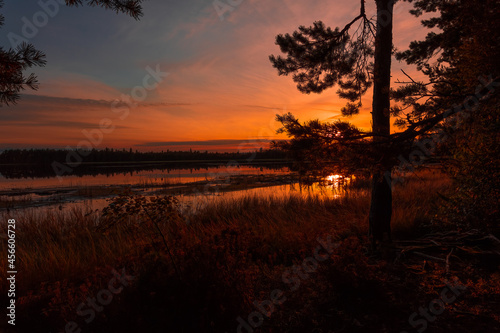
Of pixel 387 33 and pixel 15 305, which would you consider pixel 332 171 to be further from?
pixel 15 305

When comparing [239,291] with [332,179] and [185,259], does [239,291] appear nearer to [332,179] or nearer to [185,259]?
[185,259]

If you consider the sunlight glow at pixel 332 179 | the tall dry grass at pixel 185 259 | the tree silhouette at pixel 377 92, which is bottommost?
the tall dry grass at pixel 185 259

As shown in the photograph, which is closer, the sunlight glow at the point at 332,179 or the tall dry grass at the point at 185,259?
the tall dry grass at the point at 185,259

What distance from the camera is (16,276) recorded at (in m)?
4.87

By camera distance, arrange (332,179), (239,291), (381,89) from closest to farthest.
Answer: (239,291) → (332,179) → (381,89)

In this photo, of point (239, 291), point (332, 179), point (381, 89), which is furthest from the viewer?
point (381, 89)

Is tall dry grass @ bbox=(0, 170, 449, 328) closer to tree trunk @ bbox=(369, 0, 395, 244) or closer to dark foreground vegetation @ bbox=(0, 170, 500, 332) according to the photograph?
dark foreground vegetation @ bbox=(0, 170, 500, 332)

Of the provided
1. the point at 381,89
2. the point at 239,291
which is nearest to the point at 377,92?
the point at 381,89

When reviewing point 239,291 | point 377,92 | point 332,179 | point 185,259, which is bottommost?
point 239,291

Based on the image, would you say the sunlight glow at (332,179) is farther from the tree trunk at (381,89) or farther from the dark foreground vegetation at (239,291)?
the dark foreground vegetation at (239,291)

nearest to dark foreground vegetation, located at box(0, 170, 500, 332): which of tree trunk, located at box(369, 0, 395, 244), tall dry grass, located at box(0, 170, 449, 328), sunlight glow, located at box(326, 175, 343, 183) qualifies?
tall dry grass, located at box(0, 170, 449, 328)

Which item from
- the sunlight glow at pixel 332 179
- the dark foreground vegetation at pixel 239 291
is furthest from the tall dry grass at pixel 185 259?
the sunlight glow at pixel 332 179

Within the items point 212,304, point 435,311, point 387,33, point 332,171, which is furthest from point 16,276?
point 387,33

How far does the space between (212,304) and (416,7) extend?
38.3ft
